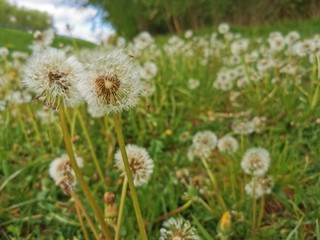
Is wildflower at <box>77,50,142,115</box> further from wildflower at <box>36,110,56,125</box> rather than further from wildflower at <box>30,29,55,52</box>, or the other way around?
wildflower at <box>36,110,56,125</box>

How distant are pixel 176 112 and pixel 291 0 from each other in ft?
31.9

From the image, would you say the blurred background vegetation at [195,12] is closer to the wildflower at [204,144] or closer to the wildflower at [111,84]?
the wildflower at [204,144]

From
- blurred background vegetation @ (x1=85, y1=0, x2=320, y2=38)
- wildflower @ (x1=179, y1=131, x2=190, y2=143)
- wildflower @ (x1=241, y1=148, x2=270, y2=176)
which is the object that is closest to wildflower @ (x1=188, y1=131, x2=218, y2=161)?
wildflower @ (x1=241, y1=148, x2=270, y2=176)

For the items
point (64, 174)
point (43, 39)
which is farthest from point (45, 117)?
point (64, 174)

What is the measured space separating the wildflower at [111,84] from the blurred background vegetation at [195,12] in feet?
34.2

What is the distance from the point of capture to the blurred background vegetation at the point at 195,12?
479 inches

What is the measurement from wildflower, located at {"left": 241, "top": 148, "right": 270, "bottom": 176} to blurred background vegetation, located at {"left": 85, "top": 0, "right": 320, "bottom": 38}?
980 cm

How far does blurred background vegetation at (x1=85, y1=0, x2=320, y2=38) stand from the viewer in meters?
12.2

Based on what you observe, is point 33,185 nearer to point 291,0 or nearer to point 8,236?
point 8,236

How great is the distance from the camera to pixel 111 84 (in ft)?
3.10

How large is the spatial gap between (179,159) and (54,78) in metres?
1.46

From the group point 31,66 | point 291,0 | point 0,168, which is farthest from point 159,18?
point 31,66

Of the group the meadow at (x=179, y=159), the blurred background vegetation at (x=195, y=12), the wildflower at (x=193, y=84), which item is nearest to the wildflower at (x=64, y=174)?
the meadow at (x=179, y=159)

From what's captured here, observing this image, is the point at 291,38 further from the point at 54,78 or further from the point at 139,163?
the point at 54,78
